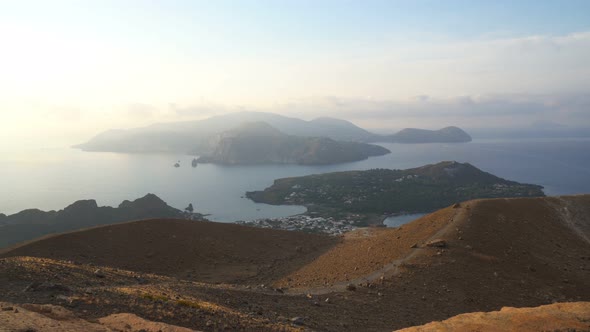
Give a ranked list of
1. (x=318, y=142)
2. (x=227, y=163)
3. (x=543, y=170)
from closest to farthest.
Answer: (x=543, y=170), (x=227, y=163), (x=318, y=142)

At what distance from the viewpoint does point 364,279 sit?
17.5 m

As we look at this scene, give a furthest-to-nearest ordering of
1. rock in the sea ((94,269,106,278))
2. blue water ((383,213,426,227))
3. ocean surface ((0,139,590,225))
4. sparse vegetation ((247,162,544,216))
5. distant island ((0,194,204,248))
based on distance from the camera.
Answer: ocean surface ((0,139,590,225)) < sparse vegetation ((247,162,544,216)) < blue water ((383,213,426,227)) < distant island ((0,194,204,248)) < rock in the sea ((94,269,106,278))

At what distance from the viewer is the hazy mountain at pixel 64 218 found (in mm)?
53219

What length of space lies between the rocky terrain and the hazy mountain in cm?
3707

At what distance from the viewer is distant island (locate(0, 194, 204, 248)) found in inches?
2094

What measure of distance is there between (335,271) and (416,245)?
15.5 feet

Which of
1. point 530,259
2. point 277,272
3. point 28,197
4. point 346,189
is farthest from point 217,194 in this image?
point 530,259

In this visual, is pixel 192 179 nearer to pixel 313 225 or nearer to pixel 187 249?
pixel 313 225

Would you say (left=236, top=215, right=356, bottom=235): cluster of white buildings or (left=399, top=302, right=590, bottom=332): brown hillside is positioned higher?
(left=399, top=302, right=590, bottom=332): brown hillside

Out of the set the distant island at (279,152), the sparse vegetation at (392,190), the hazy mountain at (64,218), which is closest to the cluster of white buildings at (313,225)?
the sparse vegetation at (392,190)

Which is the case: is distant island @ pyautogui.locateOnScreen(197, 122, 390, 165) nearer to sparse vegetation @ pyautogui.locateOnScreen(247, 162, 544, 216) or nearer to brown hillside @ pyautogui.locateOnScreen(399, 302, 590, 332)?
sparse vegetation @ pyautogui.locateOnScreen(247, 162, 544, 216)

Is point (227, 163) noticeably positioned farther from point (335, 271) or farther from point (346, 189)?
point (335, 271)

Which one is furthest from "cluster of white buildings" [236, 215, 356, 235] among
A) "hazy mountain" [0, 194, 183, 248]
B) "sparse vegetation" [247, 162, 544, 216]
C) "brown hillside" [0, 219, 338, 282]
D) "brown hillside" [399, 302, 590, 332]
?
"brown hillside" [399, 302, 590, 332]

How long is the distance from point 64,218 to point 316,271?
52017 millimetres
